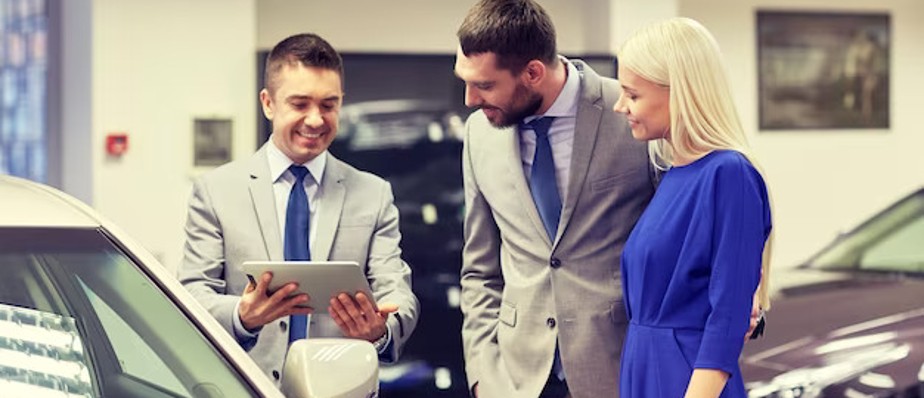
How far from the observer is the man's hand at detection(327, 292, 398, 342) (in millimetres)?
2982

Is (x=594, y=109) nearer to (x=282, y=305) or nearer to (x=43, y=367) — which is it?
(x=282, y=305)

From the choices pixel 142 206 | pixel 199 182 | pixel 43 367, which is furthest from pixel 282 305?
pixel 142 206

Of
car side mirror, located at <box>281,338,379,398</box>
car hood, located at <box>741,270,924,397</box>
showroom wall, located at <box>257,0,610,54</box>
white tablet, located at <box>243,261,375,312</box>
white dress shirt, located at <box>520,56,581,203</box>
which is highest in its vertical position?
showroom wall, located at <box>257,0,610,54</box>

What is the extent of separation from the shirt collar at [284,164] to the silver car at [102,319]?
2.29 feet

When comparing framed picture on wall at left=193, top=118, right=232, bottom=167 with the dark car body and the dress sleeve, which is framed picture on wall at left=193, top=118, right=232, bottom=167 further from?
the dress sleeve

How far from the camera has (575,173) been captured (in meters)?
3.07

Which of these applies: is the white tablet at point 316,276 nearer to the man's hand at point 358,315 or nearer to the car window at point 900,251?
the man's hand at point 358,315

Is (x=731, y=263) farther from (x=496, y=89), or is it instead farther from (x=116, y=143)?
(x=116, y=143)

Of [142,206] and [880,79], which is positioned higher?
[880,79]

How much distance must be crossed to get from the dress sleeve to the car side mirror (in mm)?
558

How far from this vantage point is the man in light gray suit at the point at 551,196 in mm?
3066

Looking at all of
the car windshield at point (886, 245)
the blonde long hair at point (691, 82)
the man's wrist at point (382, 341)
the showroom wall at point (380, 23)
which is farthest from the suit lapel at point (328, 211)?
the showroom wall at point (380, 23)

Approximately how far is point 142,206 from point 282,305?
13.6 ft

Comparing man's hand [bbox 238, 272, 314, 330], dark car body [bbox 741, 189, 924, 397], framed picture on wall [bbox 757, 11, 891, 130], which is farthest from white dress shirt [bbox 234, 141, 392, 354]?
framed picture on wall [bbox 757, 11, 891, 130]
